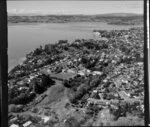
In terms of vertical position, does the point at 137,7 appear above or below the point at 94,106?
above

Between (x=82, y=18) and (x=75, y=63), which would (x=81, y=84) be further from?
(x=82, y=18)

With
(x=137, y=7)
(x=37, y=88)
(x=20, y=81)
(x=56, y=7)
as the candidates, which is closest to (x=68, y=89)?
(x=37, y=88)

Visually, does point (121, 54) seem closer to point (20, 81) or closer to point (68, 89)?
point (68, 89)

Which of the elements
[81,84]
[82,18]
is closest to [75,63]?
[81,84]

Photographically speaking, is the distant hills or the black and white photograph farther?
the distant hills

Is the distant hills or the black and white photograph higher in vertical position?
the distant hills

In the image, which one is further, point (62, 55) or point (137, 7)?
point (62, 55)
